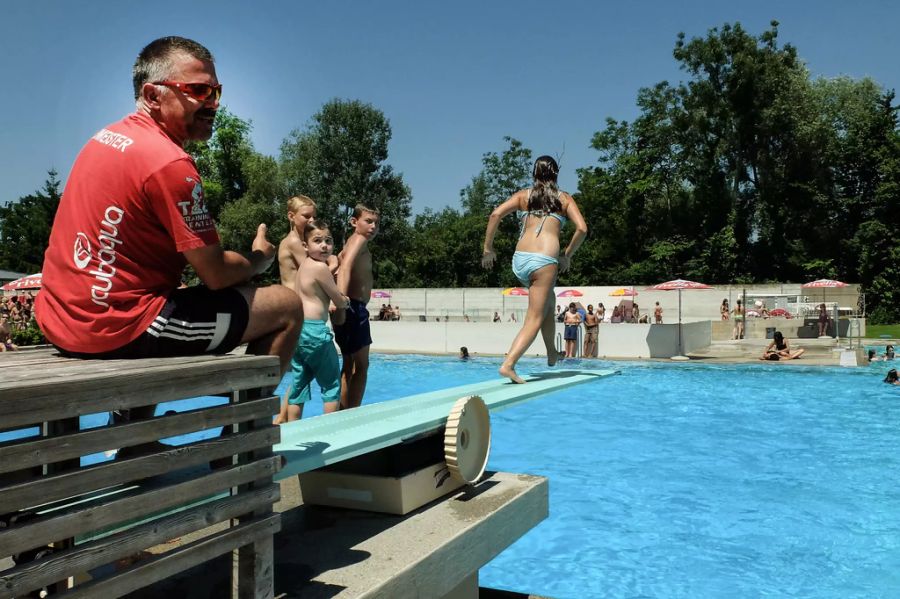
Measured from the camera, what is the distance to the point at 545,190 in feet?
20.8

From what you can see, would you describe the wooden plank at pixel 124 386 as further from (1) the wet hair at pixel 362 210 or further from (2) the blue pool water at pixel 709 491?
(2) the blue pool water at pixel 709 491

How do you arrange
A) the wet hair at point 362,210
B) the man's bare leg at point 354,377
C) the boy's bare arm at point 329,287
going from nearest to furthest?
1. the boy's bare arm at point 329,287
2. the wet hair at point 362,210
3. the man's bare leg at point 354,377

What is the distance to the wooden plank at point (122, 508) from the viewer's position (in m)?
1.50

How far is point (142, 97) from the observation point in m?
2.54

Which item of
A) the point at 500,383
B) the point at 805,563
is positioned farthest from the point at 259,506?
the point at 805,563

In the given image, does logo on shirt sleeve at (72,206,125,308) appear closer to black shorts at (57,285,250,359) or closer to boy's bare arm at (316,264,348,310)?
black shorts at (57,285,250,359)

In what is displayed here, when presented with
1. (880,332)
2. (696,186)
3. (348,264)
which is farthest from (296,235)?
(696,186)

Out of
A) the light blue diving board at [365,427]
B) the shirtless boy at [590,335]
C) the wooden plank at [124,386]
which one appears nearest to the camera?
the wooden plank at [124,386]

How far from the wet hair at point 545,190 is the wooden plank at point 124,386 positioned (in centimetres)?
454

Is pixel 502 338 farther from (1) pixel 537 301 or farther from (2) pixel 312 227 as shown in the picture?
(2) pixel 312 227

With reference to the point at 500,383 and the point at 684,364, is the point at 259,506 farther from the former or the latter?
the point at 684,364

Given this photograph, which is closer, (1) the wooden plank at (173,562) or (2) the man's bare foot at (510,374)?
(1) the wooden plank at (173,562)

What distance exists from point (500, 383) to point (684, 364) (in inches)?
555

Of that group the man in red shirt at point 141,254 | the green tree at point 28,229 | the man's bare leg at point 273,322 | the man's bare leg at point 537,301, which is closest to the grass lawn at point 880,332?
the man's bare leg at point 537,301
